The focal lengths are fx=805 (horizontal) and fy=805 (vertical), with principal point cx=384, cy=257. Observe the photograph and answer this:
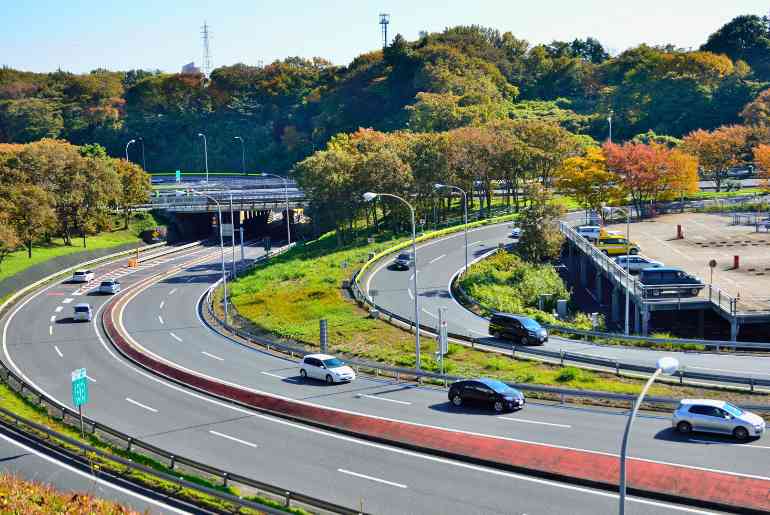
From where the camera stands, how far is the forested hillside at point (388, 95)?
460 ft

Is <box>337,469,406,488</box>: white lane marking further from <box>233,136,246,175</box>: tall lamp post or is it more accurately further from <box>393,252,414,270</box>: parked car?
<box>233,136,246,175</box>: tall lamp post

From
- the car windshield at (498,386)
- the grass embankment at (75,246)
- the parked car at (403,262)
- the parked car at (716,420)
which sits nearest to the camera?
the parked car at (716,420)

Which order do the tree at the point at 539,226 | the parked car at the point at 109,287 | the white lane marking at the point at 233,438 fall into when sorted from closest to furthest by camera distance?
1. the white lane marking at the point at 233,438
2. the tree at the point at 539,226
3. the parked car at the point at 109,287

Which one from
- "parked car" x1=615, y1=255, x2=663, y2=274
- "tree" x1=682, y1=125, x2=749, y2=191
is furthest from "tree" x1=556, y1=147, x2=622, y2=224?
"parked car" x1=615, y1=255, x2=663, y2=274

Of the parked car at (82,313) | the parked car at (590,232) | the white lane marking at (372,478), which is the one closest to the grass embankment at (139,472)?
the white lane marking at (372,478)

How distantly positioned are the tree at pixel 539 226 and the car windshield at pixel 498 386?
33578mm

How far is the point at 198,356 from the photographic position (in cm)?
4856

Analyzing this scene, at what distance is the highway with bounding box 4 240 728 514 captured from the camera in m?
24.8

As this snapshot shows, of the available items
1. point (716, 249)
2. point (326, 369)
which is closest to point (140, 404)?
point (326, 369)

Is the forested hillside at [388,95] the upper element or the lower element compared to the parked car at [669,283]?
upper

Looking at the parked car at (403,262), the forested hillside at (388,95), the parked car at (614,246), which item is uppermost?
the forested hillside at (388,95)

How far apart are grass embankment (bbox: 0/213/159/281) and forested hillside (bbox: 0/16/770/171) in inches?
1770

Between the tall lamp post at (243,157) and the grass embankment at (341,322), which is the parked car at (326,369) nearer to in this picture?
the grass embankment at (341,322)

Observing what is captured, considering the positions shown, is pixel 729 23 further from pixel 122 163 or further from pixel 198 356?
pixel 198 356
